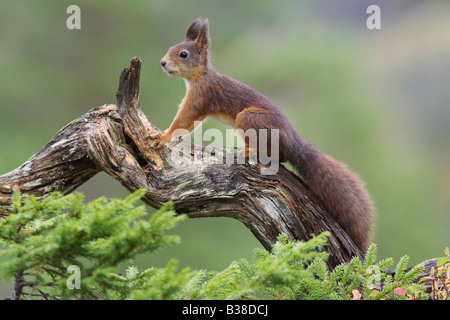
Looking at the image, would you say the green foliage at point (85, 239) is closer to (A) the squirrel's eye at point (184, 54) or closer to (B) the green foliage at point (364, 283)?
(B) the green foliage at point (364, 283)

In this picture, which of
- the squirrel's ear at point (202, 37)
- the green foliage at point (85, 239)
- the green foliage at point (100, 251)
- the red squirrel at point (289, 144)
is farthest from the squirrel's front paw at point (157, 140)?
the green foliage at point (85, 239)

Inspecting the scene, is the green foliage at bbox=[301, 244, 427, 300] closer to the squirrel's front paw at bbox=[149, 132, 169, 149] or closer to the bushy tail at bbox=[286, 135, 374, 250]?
the bushy tail at bbox=[286, 135, 374, 250]

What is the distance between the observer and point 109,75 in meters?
4.78

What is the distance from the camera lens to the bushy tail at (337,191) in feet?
7.27

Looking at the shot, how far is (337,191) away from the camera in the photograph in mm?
2217

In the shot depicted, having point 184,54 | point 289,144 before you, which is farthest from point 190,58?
point 289,144

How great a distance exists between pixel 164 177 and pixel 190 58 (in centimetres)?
74

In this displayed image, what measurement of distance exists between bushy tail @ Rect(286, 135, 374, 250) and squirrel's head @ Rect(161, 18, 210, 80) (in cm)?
70

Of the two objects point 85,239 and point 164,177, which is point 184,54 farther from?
point 85,239

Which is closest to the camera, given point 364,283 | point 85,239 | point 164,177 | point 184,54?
point 85,239

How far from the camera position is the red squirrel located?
7.29 ft

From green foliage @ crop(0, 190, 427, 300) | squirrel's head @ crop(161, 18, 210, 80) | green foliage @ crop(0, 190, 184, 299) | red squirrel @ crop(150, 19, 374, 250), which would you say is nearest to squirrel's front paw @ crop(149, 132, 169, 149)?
red squirrel @ crop(150, 19, 374, 250)

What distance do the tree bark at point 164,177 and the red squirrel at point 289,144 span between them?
6cm

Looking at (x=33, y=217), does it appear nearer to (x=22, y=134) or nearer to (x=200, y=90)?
(x=200, y=90)
